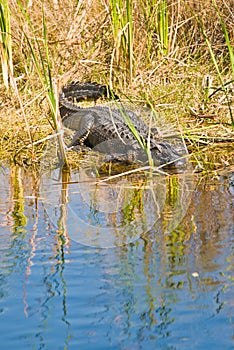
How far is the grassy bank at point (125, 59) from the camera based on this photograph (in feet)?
18.1

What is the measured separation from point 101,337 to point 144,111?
13.4 feet

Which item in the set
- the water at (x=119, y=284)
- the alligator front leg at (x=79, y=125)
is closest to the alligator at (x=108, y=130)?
the alligator front leg at (x=79, y=125)

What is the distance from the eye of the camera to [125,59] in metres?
6.48

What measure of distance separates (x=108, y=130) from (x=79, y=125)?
37 centimetres

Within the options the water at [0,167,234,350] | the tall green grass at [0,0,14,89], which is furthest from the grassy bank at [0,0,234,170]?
the water at [0,167,234,350]

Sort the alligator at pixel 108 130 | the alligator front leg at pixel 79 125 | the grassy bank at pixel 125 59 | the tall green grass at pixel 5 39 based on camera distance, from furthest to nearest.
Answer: the tall green grass at pixel 5 39
the alligator front leg at pixel 79 125
the grassy bank at pixel 125 59
the alligator at pixel 108 130

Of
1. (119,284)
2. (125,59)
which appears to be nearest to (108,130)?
(125,59)

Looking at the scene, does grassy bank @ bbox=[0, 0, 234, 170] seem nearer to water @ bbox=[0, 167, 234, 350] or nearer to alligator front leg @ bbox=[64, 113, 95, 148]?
alligator front leg @ bbox=[64, 113, 95, 148]

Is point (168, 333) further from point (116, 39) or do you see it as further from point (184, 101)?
point (116, 39)

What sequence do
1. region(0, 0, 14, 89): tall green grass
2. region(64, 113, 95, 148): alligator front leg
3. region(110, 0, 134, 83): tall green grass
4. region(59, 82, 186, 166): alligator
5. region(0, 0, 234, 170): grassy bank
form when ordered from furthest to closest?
region(110, 0, 134, 83): tall green grass → region(0, 0, 14, 89): tall green grass → region(64, 113, 95, 148): alligator front leg → region(0, 0, 234, 170): grassy bank → region(59, 82, 186, 166): alligator

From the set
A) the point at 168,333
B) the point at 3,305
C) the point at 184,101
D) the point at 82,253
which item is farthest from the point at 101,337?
the point at 184,101

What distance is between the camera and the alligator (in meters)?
4.88

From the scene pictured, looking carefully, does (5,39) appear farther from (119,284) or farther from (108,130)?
(119,284)

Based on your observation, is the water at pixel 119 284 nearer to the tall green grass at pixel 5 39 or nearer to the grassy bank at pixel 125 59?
the grassy bank at pixel 125 59
